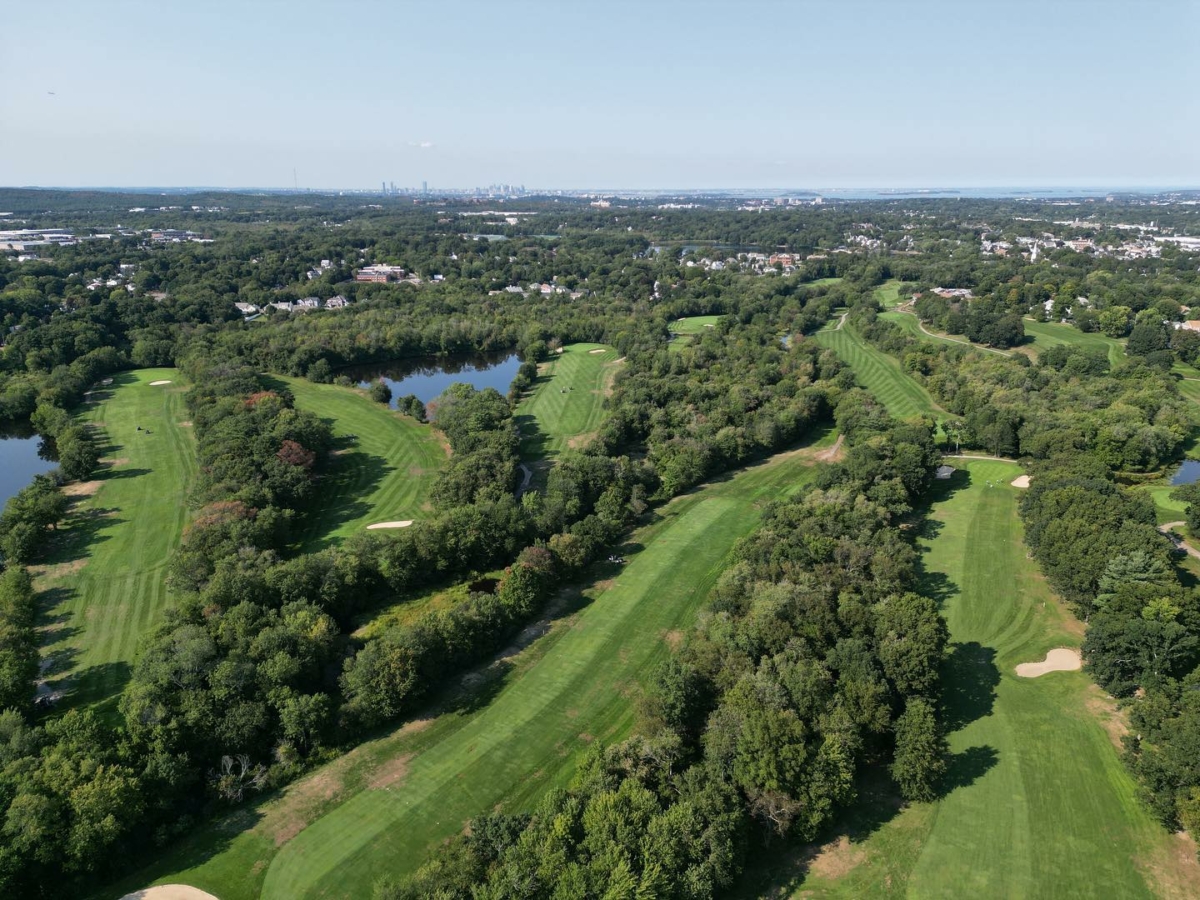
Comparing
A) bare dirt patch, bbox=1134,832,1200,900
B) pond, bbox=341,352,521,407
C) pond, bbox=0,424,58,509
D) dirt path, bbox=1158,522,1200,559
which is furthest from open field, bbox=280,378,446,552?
dirt path, bbox=1158,522,1200,559

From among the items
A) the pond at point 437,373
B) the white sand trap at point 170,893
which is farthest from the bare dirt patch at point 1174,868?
the pond at point 437,373

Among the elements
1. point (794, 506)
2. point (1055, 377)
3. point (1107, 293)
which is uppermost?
point (1107, 293)

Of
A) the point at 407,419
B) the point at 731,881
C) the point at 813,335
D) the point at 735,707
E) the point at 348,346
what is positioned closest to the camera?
the point at 731,881

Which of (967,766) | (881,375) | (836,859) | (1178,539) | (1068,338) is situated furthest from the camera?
(1068,338)

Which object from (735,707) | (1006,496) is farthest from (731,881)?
(1006,496)

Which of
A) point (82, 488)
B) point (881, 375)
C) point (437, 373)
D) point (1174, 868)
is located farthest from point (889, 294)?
point (82, 488)

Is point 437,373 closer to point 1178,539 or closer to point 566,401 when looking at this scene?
point 566,401

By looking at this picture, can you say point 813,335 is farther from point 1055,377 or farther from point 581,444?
point 581,444
